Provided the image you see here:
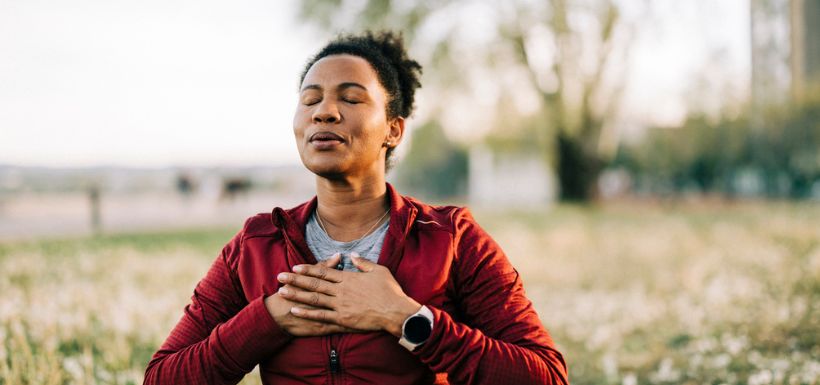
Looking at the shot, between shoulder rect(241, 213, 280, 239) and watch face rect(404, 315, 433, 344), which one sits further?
shoulder rect(241, 213, 280, 239)

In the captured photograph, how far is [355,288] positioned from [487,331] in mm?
514

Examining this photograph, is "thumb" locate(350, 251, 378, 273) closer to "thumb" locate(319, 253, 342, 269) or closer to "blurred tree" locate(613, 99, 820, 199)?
"thumb" locate(319, 253, 342, 269)

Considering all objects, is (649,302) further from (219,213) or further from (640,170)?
(640,170)

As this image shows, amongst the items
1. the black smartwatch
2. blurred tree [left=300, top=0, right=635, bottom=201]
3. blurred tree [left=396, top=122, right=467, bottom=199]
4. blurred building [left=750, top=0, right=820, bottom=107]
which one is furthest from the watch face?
blurred tree [left=396, top=122, right=467, bottom=199]

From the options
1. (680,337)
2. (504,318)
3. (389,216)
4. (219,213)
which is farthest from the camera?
(219,213)

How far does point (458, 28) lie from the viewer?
826 inches

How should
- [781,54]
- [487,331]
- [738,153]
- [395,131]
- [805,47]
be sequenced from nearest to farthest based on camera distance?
[487,331], [395,131], [805,47], [781,54], [738,153]

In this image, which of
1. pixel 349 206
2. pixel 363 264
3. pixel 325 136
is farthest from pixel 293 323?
pixel 325 136

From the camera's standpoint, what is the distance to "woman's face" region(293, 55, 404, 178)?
2.46 meters

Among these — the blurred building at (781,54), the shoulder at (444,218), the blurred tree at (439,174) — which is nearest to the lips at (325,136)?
the shoulder at (444,218)

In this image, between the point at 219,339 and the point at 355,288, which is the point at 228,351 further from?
the point at 355,288

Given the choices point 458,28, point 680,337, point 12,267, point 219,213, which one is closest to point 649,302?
point 680,337

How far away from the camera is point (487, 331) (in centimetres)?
243

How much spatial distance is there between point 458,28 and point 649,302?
1462 cm
